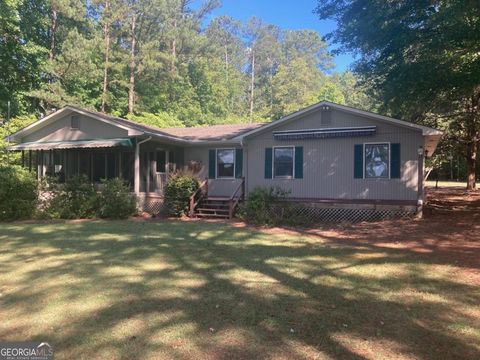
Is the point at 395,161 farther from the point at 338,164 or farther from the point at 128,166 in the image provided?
the point at 128,166

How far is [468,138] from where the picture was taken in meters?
23.9

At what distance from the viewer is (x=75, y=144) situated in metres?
16.2

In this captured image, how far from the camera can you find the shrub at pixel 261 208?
12.5m

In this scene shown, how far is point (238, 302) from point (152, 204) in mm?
11710

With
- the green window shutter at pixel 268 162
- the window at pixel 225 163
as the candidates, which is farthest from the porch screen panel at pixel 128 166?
the green window shutter at pixel 268 162

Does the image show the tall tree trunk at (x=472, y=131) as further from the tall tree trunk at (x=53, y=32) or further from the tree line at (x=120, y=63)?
the tall tree trunk at (x=53, y=32)

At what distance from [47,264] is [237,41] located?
53.3 metres

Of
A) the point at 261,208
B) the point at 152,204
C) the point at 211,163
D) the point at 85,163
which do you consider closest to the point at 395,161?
the point at 261,208

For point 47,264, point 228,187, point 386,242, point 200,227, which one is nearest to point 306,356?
point 47,264

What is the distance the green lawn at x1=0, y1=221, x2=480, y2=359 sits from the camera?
3.77 meters

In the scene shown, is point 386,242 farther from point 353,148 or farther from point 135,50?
point 135,50

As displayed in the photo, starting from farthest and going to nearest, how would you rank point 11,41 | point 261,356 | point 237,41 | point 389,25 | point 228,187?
point 237,41
point 11,41
point 228,187
point 389,25
point 261,356

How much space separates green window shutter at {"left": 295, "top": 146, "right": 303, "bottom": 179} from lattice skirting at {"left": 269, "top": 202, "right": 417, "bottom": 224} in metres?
1.32

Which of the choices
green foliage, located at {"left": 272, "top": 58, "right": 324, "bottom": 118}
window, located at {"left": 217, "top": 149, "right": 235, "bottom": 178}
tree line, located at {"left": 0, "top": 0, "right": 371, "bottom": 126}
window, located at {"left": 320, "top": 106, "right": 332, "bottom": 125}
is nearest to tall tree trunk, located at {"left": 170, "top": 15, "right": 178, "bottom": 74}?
tree line, located at {"left": 0, "top": 0, "right": 371, "bottom": 126}
